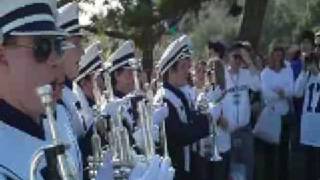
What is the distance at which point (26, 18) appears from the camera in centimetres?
286

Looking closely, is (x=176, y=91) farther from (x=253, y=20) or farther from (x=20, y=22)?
(x=253, y=20)

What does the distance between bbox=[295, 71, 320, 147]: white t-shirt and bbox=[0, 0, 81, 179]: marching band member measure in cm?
737

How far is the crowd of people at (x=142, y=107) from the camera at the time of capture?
2.83 meters

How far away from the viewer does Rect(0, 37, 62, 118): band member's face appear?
2803mm

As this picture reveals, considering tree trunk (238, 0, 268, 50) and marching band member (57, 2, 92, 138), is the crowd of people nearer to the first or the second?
marching band member (57, 2, 92, 138)

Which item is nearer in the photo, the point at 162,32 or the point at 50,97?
the point at 50,97

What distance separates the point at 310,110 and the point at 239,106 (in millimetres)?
1055

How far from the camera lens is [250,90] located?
10.2 m

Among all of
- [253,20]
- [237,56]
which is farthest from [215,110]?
[253,20]

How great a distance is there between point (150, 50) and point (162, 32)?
45 centimetres

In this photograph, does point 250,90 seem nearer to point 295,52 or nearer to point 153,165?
point 295,52

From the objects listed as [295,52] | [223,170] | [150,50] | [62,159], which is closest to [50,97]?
[62,159]

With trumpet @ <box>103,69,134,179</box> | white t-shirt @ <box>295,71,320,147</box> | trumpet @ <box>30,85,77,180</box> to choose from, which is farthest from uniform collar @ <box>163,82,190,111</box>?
trumpet @ <box>30,85,77,180</box>

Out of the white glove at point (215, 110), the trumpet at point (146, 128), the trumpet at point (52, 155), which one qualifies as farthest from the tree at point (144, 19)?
the trumpet at point (52, 155)
